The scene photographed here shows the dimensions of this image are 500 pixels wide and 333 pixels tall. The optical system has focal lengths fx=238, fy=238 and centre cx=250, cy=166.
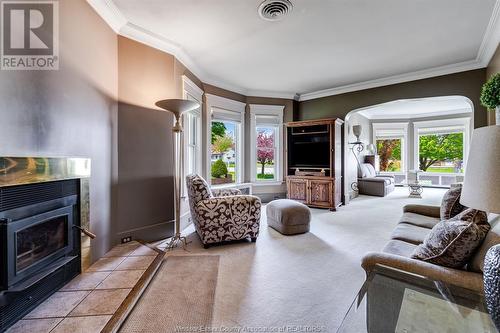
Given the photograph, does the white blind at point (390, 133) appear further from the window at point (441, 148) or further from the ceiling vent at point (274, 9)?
the ceiling vent at point (274, 9)

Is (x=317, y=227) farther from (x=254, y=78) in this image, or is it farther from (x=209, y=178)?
(x=254, y=78)

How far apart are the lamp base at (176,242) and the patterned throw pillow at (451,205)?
302 centimetres

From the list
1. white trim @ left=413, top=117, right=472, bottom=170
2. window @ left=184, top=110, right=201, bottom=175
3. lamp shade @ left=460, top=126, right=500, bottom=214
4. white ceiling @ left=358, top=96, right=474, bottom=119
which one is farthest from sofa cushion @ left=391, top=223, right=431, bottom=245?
white trim @ left=413, top=117, right=472, bottom=170

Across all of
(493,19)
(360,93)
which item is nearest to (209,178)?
(360,93)

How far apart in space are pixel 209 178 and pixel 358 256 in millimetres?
2955

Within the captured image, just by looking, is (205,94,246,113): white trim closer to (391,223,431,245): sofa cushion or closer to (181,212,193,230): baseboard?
(181,212,193,230): baseboard

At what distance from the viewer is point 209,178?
474cm

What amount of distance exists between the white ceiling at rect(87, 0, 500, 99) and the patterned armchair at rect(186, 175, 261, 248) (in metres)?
1.93

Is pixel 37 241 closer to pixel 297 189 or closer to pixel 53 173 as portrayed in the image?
pixel 53 173

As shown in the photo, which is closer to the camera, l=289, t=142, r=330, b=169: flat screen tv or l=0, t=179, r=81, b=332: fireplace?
l=0, t=179, r=81, b=332: fireplace

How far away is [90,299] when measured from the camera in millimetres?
1792

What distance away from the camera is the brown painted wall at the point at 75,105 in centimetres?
163

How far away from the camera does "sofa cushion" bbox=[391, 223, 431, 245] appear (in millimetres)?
2119

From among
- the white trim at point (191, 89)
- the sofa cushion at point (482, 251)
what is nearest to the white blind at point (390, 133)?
the white trim at point (191, 89)
